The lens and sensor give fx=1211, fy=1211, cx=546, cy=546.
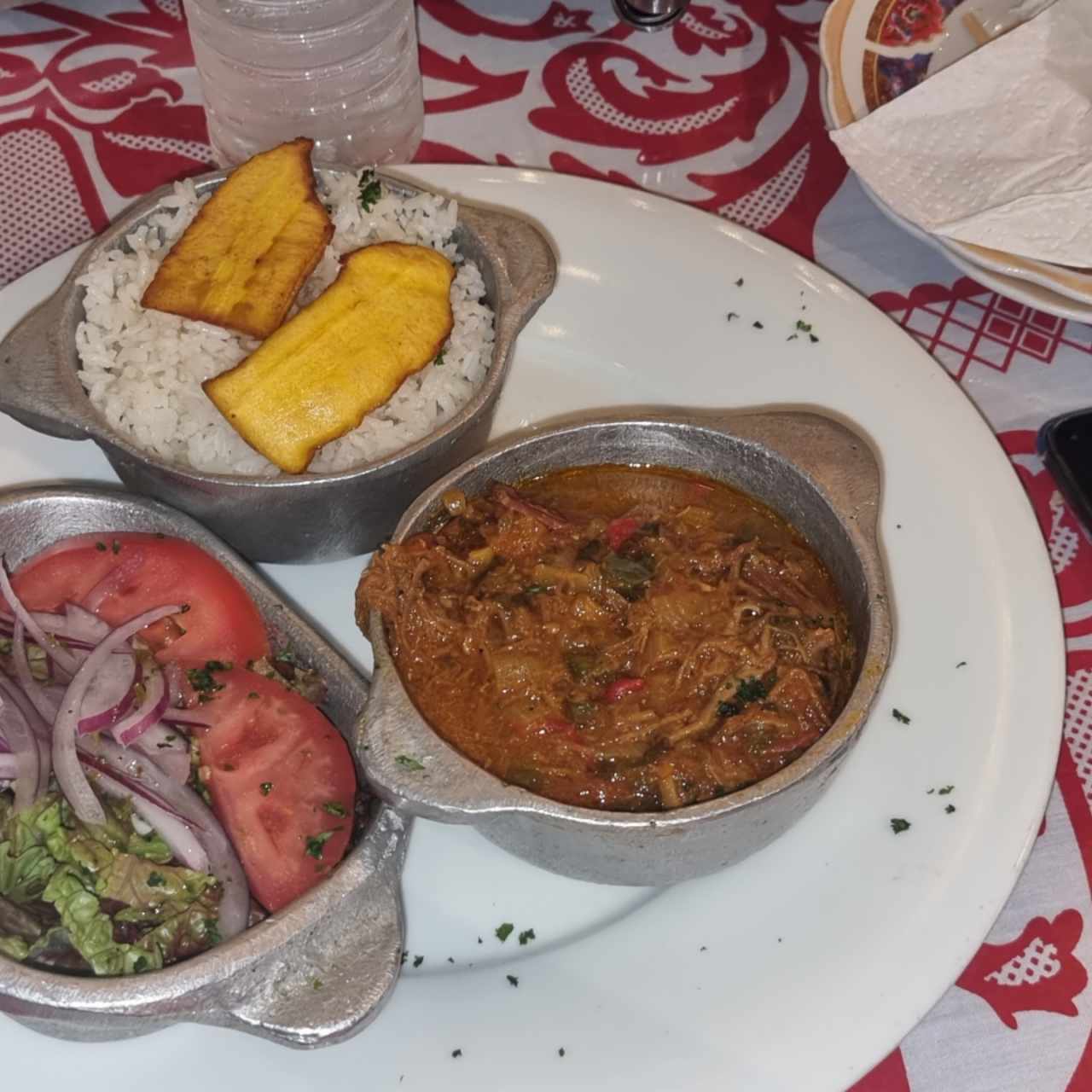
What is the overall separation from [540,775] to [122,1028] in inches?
29.8

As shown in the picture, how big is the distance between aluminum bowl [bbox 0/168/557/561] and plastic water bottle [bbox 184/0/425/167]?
2.31 feet

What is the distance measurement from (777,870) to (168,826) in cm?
107

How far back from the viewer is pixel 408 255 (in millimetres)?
2502

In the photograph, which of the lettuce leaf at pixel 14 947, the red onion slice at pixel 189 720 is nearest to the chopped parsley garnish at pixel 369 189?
the red onion slice at pixel 189 720

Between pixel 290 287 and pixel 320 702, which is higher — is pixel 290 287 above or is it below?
above

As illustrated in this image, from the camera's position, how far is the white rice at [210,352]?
2451mm

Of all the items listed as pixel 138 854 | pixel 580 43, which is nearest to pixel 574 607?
pixel 138 854

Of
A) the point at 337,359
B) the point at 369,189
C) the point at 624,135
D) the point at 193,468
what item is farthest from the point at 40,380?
the point at 624,135

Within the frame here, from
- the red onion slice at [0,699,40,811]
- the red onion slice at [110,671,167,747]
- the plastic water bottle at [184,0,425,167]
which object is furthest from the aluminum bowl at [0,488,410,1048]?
the plastic water bottle at [184,0,425,167]

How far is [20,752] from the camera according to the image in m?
2.09

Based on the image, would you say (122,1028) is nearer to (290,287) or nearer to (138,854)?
(138,854)

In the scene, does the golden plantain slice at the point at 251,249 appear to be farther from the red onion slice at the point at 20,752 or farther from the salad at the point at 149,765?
the red onion slice at the point at 20,752

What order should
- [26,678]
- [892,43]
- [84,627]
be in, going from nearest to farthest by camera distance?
1. [26,678]
2. [84,627]
3. [892,43]

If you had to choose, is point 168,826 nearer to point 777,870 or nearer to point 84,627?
point 84,627
